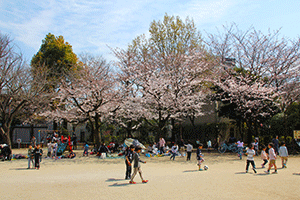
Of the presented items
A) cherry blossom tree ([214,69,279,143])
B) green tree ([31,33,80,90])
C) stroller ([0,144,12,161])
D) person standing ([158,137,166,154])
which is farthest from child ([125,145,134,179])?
green tree ([31,33,80,90])

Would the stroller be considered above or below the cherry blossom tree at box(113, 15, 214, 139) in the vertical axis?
below

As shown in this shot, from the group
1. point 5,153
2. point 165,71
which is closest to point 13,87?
point 5,153

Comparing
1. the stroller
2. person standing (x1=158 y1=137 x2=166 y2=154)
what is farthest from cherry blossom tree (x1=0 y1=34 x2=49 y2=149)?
person standing (x1=158 y1=137 x2=166 y2=154)

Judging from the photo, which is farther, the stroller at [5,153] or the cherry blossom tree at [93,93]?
the cherry blossom tree at [93,93]

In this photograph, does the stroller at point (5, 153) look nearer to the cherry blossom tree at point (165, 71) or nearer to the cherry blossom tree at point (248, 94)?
the cherry blossom tree at point (165, 71)

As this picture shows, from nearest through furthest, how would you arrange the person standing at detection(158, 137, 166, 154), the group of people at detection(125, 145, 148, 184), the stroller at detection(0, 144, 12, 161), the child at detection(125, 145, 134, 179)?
the group of people at detection(125, 145, 148, 184)
the child at detection(125, 145, 134, 179)
the stroller at detection(0, 144, 12, 161)
the person standing at detection(158, 137, 166, 154)

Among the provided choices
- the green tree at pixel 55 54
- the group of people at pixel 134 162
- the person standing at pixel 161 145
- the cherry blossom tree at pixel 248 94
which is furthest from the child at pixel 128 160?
the green tree at pixel 55 54

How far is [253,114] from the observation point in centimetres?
2344

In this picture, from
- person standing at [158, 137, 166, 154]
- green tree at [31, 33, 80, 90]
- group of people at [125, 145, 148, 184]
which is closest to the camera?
group of people at [125, 145, 148, 184]

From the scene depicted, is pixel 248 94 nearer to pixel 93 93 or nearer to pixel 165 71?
pixel 165 71

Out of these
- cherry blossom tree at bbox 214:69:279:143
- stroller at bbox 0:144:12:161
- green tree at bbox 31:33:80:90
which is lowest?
stroller at bbox 0:144:12:161

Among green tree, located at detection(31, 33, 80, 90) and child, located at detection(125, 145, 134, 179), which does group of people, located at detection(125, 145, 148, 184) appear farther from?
green tree, located at detection(31, 33, 80, 90)

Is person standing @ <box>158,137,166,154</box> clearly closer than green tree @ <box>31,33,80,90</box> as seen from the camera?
Yes

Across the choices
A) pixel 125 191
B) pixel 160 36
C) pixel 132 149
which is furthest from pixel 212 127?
pixel 125 191
